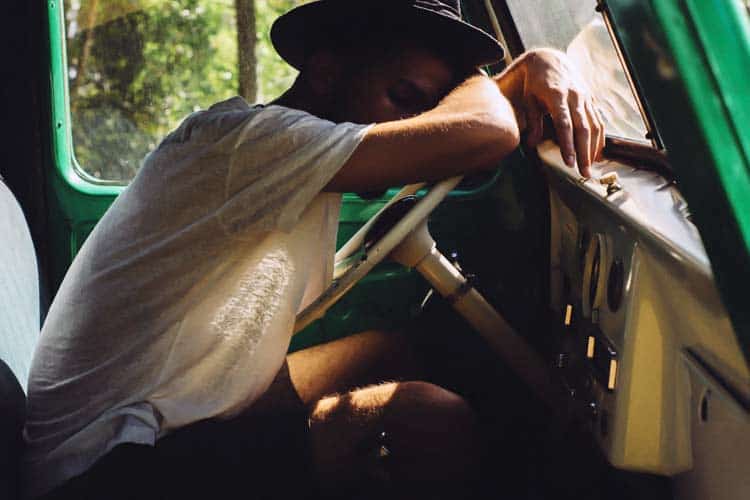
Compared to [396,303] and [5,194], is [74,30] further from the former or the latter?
[396,303]

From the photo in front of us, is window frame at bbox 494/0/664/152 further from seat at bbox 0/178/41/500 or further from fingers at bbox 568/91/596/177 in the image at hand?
seat at bbox 0/178/41/500

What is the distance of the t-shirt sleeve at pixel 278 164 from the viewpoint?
1.55 m

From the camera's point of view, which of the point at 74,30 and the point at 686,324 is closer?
the point at 686,324

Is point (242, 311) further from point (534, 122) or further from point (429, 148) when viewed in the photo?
point (534, 122)

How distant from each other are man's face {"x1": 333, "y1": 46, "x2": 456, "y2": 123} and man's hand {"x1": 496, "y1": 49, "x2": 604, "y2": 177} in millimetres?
221

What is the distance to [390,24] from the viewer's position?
184 centimetres

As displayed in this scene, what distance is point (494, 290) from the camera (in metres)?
2.67

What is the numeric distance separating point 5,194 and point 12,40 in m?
0.64

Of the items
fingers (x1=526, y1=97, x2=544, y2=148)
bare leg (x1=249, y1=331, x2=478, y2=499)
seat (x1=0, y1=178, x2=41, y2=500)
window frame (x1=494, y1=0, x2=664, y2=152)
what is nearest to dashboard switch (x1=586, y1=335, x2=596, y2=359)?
bare leg (x1=249, y1=331, x2=478, y2=499)

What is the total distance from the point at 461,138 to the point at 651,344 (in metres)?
0.51

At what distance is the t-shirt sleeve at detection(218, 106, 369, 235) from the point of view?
1.55 m

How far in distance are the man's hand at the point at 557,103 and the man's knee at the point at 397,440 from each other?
575mm

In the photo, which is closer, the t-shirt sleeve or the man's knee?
the t-shirt sleeve

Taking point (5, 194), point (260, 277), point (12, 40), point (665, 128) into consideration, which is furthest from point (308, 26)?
point (665, 128)
